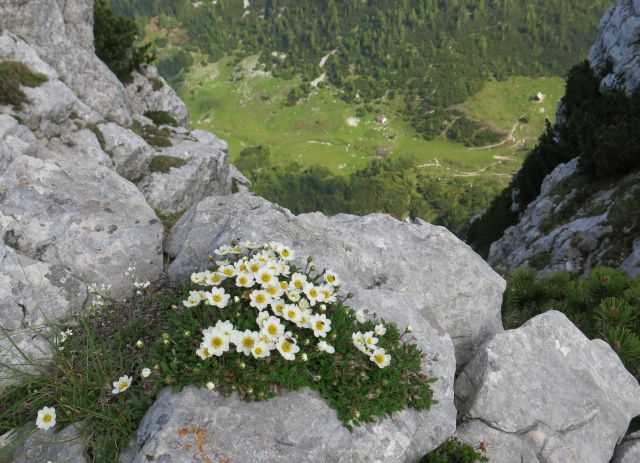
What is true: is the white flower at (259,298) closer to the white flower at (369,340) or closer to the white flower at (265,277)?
the white flower at (265,277)

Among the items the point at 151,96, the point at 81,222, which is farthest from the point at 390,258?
the point at 151,96

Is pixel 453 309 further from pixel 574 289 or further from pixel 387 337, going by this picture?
pixel 574 289

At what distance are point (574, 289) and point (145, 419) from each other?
11272 millimetres

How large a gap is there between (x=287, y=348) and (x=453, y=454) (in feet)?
11.3

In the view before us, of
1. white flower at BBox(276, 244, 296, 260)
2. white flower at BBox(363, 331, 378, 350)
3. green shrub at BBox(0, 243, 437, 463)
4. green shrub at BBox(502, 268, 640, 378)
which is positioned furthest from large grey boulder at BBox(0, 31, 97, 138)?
green shrub at BBox(502, 268, 640, 378)

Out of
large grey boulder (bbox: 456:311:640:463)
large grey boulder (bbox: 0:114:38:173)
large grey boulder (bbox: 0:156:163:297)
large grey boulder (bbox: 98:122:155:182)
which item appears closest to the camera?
large grey boulder (bbox: 456:311:640:463)

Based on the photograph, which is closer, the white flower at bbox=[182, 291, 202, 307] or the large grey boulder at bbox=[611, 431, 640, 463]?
the white flower at bbox=[182, 291, 202, 307]

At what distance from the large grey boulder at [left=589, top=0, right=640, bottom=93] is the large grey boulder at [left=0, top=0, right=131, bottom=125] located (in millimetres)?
43297

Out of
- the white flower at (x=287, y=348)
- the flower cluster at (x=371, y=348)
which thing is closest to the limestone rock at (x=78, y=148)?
the white flower at (x=287, y=348)

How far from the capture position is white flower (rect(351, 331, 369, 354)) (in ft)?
19.5

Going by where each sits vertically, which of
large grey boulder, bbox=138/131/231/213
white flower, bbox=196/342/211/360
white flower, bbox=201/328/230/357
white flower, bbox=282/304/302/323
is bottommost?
large grey boulder, bbox=138/131/231/213

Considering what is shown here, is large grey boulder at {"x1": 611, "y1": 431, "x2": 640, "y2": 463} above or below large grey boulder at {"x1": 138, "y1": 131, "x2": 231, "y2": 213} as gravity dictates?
above

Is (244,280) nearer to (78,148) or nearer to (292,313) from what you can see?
(292,313)

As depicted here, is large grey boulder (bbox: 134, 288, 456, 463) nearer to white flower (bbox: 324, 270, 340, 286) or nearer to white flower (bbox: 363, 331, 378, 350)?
white flower (bbox: 363, 331, 378, 350)
